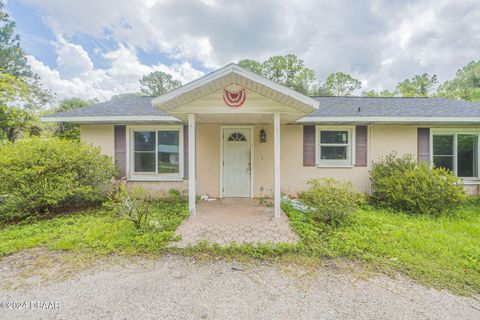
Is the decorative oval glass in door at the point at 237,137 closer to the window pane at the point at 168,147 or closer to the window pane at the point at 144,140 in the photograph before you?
the window pane at the point at 168,147

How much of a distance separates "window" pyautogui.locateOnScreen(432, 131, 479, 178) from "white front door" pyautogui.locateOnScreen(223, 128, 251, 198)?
19.9 feet

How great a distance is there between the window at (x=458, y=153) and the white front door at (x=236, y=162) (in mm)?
6051

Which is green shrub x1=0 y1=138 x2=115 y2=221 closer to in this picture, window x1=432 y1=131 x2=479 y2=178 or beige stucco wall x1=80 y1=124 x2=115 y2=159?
beige stucco wall x1=80 y1=124 x2=115 y2=159

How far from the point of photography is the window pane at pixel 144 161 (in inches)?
254

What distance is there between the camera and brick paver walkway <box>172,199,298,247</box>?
11.8ft

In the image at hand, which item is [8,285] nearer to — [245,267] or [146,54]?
[245,267]

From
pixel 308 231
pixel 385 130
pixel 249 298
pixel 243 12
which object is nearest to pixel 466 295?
pixel 308 231

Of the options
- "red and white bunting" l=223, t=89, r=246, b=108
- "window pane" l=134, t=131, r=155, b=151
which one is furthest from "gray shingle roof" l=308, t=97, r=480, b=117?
"window pane" l=134, t=131, r=155, b=151

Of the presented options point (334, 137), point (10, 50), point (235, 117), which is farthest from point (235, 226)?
point (10, 50)

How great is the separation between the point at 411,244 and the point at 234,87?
433cm

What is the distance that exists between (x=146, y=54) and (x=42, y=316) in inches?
725

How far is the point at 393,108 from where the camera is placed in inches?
266

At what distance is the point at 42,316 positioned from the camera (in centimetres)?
201

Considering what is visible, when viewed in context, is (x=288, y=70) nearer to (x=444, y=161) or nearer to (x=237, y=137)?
(x=444, y=161)
